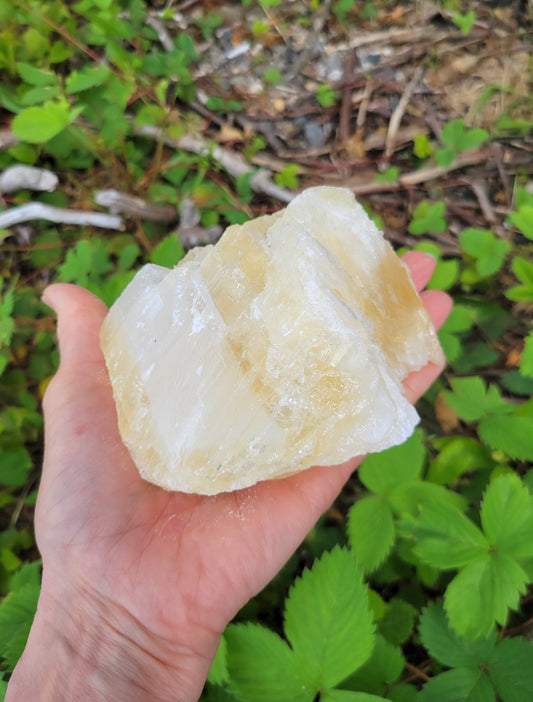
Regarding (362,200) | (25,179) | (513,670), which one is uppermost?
(25,179)

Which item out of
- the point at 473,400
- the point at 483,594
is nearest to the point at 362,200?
the point at 473,400

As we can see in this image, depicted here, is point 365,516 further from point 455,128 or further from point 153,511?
point 455,128

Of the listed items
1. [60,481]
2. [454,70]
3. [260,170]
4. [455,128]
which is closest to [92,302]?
[60,481]

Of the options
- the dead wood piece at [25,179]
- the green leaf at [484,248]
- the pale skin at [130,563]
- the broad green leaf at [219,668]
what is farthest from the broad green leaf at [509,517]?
the dead wood piece at [25,179]

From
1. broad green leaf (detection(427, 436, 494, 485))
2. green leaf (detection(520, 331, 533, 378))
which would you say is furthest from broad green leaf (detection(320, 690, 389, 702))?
green leaf (detection(520, 331, 533, 378))

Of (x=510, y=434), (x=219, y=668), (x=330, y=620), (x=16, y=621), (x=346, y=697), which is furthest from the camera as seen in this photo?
(x=510, y=434)

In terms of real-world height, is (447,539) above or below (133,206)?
below

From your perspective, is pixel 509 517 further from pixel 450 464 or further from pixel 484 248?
pixel 484 248
